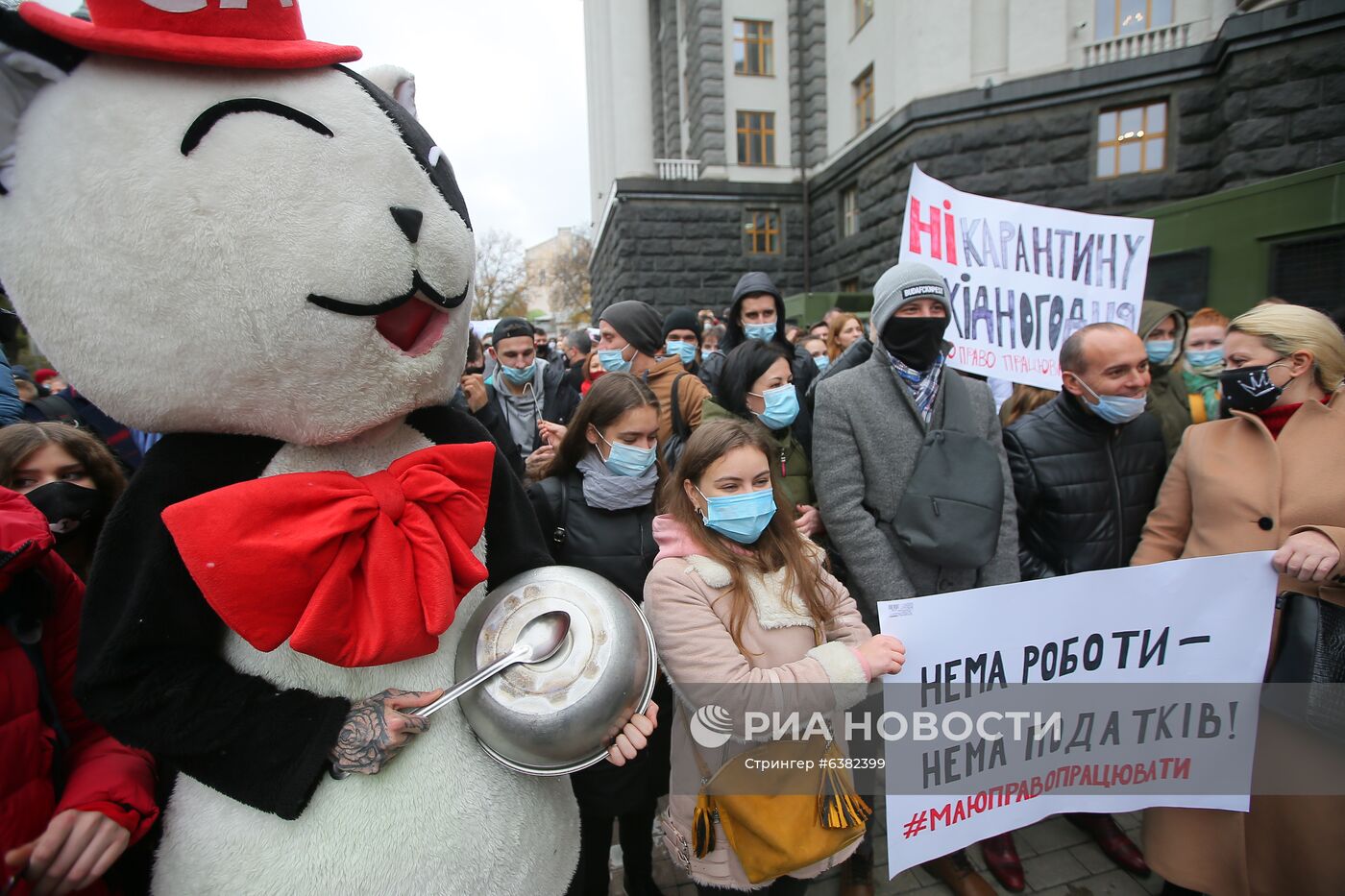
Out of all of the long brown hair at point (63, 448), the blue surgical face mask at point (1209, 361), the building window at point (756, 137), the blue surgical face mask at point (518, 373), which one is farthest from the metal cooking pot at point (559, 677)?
the building window at point (756, 137)

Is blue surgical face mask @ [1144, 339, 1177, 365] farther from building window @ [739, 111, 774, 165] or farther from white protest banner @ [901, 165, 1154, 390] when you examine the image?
building window @ [739, 111, 774, 165]

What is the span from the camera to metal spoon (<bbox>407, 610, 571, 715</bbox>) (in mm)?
1132

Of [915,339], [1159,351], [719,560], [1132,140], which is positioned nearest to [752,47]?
[1132,140]

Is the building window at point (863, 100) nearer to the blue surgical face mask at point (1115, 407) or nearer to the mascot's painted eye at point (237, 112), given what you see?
the blue surgical face mask at point (1115, 407)

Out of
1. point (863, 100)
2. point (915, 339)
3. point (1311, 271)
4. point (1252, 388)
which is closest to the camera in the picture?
point (1252, 388)

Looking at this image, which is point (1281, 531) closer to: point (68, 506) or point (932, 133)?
point (68, 506)

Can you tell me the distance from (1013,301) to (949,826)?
274 cm

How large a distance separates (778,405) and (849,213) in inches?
554

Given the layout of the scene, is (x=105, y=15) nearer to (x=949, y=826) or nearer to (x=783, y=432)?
(x=783, y=432)

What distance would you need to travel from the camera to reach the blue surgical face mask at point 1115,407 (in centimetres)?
246

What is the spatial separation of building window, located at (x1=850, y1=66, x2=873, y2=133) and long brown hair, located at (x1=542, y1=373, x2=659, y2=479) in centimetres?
1441

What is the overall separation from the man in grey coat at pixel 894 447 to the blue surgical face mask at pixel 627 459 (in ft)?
2.19

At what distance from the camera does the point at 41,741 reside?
115 centimetres

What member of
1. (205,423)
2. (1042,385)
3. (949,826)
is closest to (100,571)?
(205,423)
